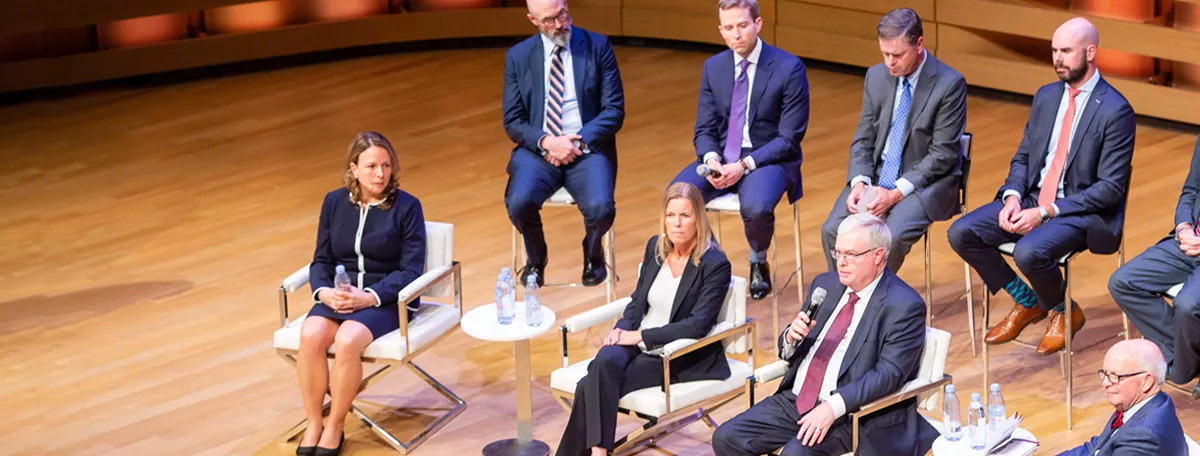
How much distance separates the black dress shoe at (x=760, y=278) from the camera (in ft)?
22.1

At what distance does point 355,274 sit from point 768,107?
1.91 meters

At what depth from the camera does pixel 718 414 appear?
5832 millimetres

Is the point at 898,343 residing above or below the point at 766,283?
above

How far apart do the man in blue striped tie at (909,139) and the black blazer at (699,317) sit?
0.99 metres

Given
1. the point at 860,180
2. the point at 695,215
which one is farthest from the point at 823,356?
the point at 860,180

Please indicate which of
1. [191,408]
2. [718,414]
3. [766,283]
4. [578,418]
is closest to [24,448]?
[191,408]

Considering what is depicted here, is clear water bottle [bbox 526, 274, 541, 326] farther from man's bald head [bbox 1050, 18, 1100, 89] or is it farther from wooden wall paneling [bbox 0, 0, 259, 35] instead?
wooden wall paneling [bbox 0, 0, 259, 35]

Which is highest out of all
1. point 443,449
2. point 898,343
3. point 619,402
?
point 898,343

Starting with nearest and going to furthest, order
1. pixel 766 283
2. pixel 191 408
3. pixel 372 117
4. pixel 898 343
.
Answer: pixel 898 343 → pixel 191 408 → pixel 766 283 → pixel 372 117

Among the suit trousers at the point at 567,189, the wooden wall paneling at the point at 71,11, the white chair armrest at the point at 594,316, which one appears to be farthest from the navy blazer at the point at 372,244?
the wooden wall paneling at the point at 71,11

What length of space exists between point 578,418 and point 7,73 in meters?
7.16

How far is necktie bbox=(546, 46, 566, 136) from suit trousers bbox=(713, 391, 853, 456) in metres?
2.33

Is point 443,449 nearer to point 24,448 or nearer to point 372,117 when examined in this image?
point 24,448

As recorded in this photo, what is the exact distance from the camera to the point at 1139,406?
162 inches
